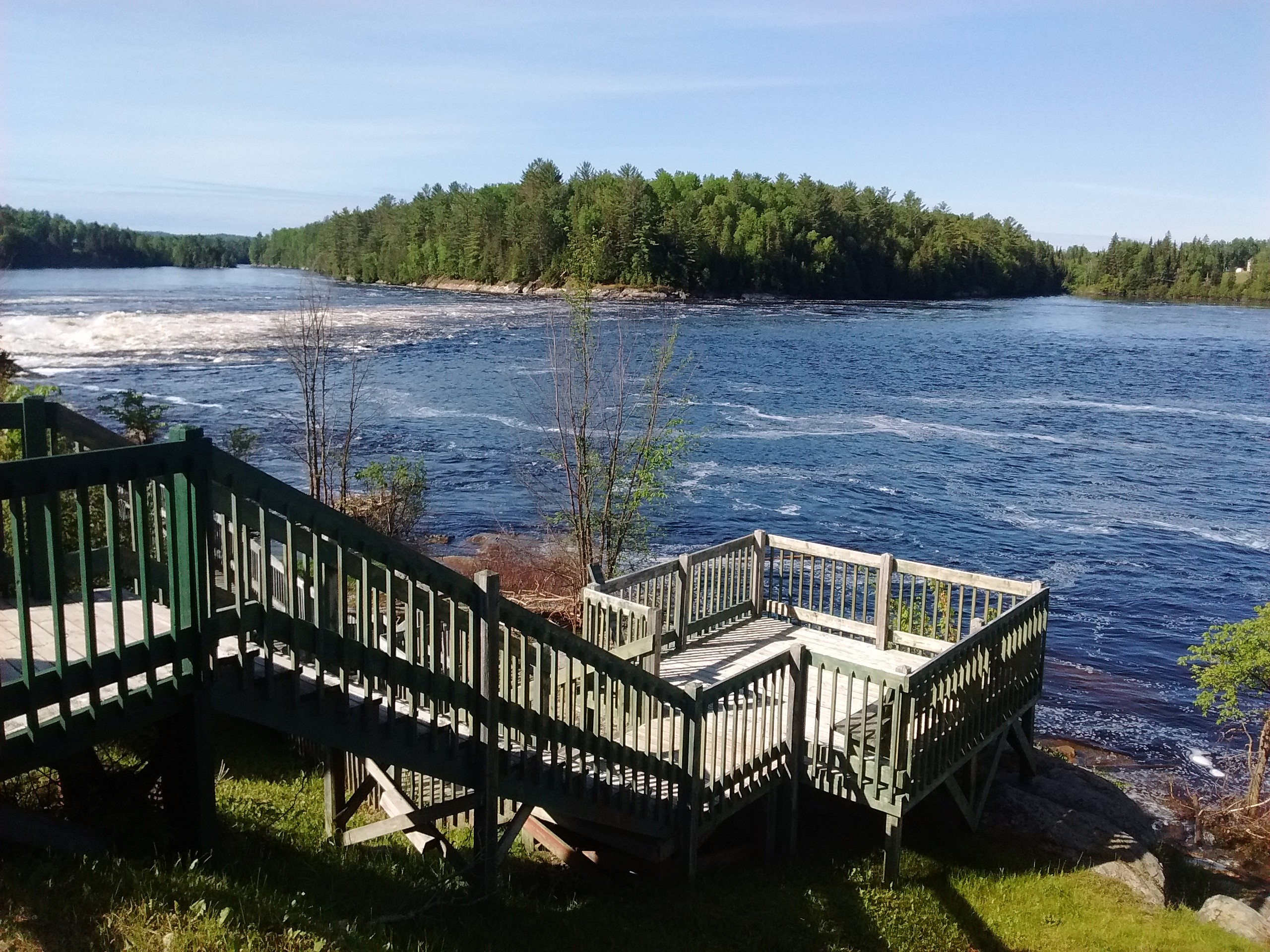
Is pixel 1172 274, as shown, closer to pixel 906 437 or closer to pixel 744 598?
pixel 906 437

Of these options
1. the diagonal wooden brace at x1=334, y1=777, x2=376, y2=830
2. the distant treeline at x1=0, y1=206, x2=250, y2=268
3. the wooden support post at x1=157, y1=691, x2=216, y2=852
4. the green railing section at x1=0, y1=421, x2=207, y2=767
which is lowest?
the diagonal wooden brace at x1=334, y1=777, x2=376, y2=830

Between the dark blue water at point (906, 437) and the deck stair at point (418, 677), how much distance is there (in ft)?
28.8

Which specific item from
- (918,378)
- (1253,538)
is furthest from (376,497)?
(918,378)

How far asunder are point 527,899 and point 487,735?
1513 millimetres

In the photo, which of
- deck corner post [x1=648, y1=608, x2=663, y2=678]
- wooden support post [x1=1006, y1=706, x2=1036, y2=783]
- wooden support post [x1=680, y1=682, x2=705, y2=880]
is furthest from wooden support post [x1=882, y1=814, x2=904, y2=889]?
wooden support post [x1=1006, y1=706, x2=1036, y2=783]

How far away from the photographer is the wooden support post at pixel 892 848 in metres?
9.17

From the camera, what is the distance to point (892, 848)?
922 cm

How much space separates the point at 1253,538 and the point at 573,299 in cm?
1974

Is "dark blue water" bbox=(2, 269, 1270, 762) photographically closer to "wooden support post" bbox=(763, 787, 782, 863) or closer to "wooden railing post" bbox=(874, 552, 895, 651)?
"wooden railing post" bbox=(874, 552, 895, 651)

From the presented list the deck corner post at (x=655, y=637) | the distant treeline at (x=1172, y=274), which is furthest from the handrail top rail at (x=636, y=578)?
the distant treeline at (x=1172, y=274)

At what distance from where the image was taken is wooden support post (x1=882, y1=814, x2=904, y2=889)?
9.17 metres

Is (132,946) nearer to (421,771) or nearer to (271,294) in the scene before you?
(421,771)

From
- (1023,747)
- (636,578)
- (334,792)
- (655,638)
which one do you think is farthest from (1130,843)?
(334,792)

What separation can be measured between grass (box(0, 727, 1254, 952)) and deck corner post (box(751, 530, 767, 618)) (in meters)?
3.10
